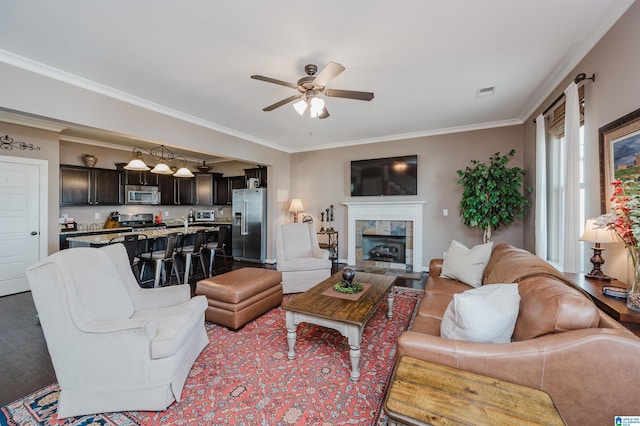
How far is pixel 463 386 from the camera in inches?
44.2

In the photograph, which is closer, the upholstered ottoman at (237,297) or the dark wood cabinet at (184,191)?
the upholstered ottoman at (237,297)

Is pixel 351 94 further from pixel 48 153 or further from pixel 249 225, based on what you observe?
pixel 48 153

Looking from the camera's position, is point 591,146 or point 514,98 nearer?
point 591,146

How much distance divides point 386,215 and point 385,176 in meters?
0.79

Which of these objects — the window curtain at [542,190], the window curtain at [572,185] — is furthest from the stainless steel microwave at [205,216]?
the window curtain at [572,185]

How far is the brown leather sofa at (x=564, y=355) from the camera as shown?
1119 millimetres

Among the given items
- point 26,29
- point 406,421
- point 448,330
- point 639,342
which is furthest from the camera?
point 26,29

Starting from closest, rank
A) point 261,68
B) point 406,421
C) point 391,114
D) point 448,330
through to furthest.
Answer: point 406,421 → point 448,330 → point 261,68 → point 391,114

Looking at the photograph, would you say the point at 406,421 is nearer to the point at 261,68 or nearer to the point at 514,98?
the point at 261,68

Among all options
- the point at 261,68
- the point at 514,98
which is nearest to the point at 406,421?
the point at 261,68

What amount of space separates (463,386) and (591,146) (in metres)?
2.54

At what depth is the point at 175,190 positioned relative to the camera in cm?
690

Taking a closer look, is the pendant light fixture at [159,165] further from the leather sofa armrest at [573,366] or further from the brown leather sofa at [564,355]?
the leather sofa armrest at [573,366]

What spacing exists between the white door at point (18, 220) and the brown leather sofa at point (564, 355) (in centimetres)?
564
